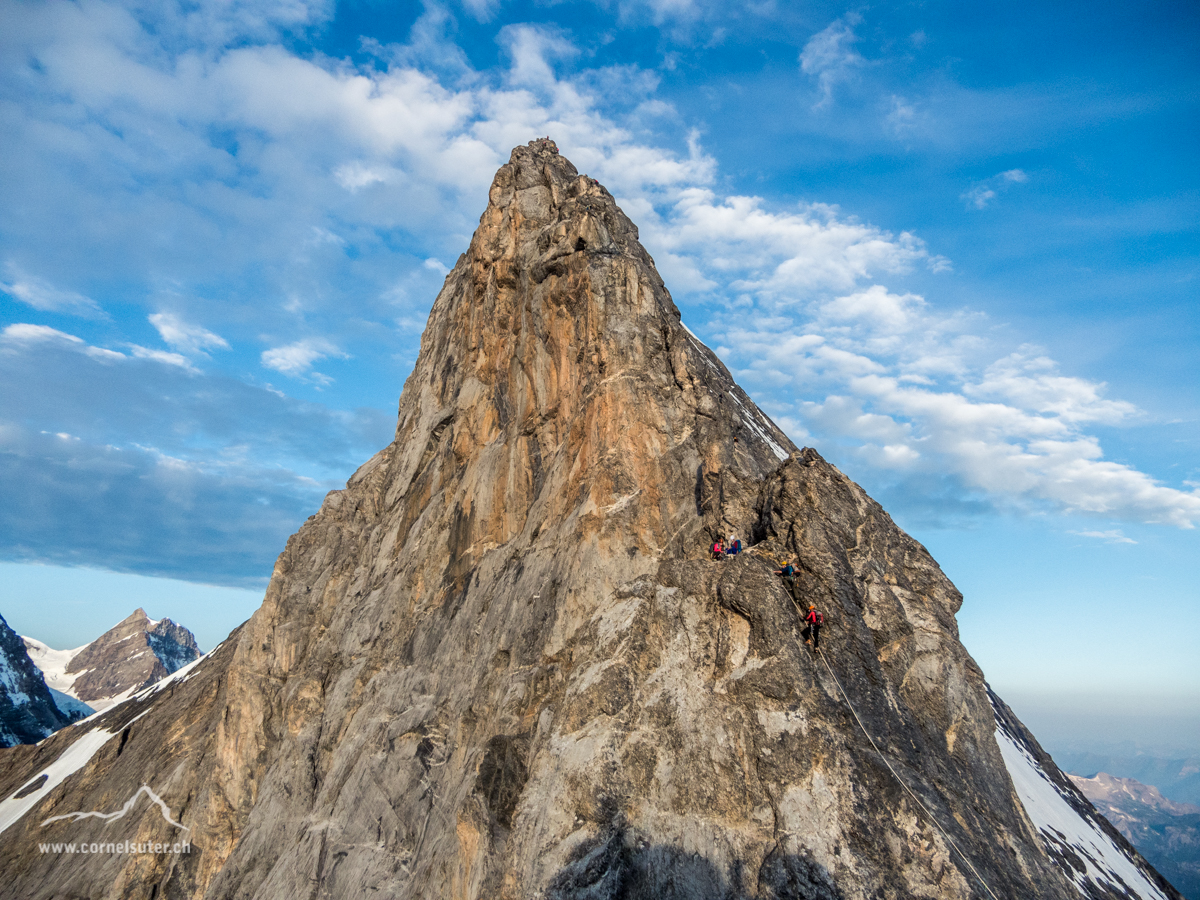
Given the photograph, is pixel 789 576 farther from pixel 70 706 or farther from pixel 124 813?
pixel 70 706

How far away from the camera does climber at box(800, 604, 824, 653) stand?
18859 millimetres

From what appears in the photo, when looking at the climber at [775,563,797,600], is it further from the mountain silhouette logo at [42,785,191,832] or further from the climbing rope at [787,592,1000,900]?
the mountain silhouette logo at [42,785,191,832]

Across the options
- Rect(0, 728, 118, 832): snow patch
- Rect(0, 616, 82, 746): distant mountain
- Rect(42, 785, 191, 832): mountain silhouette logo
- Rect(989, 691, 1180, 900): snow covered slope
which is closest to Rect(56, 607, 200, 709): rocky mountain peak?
Rect(0, 616, 82, 746): distant mountain

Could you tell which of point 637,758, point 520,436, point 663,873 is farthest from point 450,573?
point 663,873

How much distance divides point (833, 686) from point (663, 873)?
20.6 feet

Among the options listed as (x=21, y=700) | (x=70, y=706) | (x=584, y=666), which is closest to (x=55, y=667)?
(x=70, y=706)

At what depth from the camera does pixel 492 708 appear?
22.9 m

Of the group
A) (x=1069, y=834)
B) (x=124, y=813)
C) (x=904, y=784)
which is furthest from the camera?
(x=124, y=813)

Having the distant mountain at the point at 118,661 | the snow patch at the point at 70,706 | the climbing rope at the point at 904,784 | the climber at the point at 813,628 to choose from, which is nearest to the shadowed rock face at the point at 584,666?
the climbing rope at the point at 904,784

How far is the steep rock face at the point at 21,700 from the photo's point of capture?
120 m

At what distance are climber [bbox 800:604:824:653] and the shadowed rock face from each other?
Answer: 35 cm

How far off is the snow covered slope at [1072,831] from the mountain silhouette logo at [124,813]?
44.3 m

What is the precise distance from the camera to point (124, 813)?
44.9 meters

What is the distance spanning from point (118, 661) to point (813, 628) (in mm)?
216486
